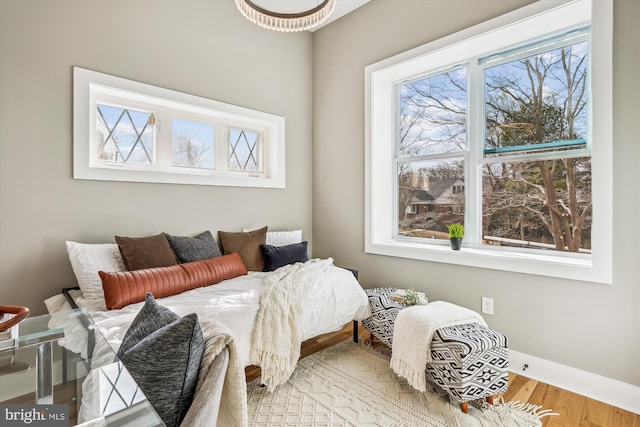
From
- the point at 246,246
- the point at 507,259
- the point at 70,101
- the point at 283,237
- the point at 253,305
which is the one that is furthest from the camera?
the point at 283,237

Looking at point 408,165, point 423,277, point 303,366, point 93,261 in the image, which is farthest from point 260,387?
point 408,165

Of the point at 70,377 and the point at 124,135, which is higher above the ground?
the point at 124,135

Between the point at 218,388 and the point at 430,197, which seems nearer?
the point at 218,388

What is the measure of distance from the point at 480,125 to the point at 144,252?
2.84 metres

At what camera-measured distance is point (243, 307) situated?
1.92 m

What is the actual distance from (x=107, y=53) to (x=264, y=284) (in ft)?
6.63

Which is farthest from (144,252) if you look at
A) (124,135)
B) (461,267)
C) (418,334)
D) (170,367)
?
(461,267)

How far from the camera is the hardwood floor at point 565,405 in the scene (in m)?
1.70

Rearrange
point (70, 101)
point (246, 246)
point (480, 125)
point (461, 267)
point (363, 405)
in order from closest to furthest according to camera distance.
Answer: point (363, 405)
point (70, 101)
point (461, 267)
point (480, 125)
point (246, 246)

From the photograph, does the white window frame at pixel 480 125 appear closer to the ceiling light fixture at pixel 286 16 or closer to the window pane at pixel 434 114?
the window pane at pixel 434 114

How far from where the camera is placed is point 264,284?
2312 mm

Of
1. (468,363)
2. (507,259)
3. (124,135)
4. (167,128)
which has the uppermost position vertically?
(167,128)

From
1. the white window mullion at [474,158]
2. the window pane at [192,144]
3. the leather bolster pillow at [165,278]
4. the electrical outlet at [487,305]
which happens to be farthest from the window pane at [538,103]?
the window pane at [192,144]

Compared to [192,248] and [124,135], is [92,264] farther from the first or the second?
[124,135]
